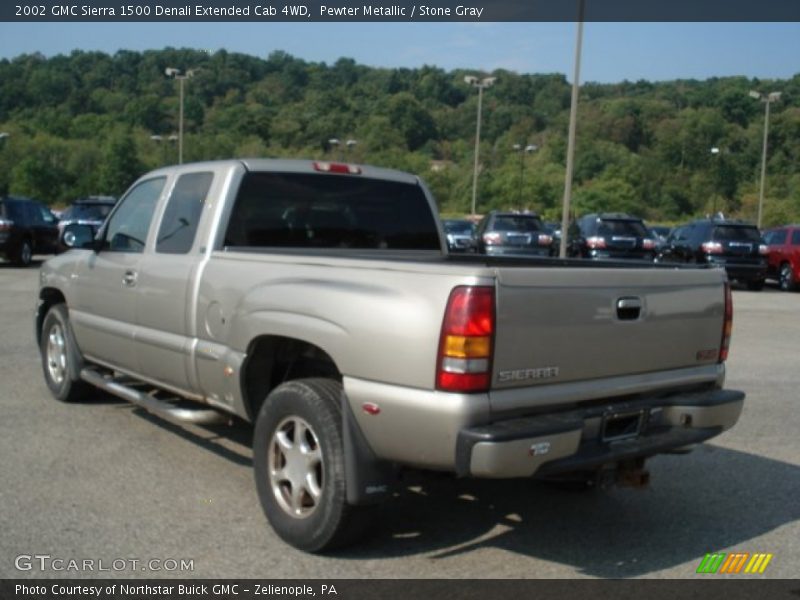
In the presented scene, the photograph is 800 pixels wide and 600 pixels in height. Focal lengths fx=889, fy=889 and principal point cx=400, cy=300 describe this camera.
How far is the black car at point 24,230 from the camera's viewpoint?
71.1 feet

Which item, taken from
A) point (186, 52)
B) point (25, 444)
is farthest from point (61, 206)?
point (25, 444)

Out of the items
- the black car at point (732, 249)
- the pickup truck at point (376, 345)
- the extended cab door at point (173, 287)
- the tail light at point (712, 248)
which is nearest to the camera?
the pickup truck at point (376, 345)

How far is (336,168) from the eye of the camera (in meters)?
5.87

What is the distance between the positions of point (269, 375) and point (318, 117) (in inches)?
3437

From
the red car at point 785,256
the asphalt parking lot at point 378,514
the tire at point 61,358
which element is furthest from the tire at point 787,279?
the tire at point 61,358

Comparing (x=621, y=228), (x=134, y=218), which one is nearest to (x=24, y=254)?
(x=621, y=228)

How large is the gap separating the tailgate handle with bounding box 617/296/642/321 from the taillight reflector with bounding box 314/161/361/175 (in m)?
2.34

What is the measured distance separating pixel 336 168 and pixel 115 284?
175 centimetres

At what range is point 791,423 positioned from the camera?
7.44 meters

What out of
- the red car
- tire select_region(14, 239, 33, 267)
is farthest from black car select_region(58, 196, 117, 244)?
the red car

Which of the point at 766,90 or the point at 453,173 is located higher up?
the point at 766,90

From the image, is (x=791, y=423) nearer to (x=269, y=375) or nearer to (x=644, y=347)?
(x=644, y=347)

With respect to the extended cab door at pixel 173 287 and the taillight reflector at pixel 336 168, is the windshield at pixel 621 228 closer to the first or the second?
the taillight reflector at pixel 336 168

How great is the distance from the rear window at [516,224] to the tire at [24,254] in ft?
39.9
